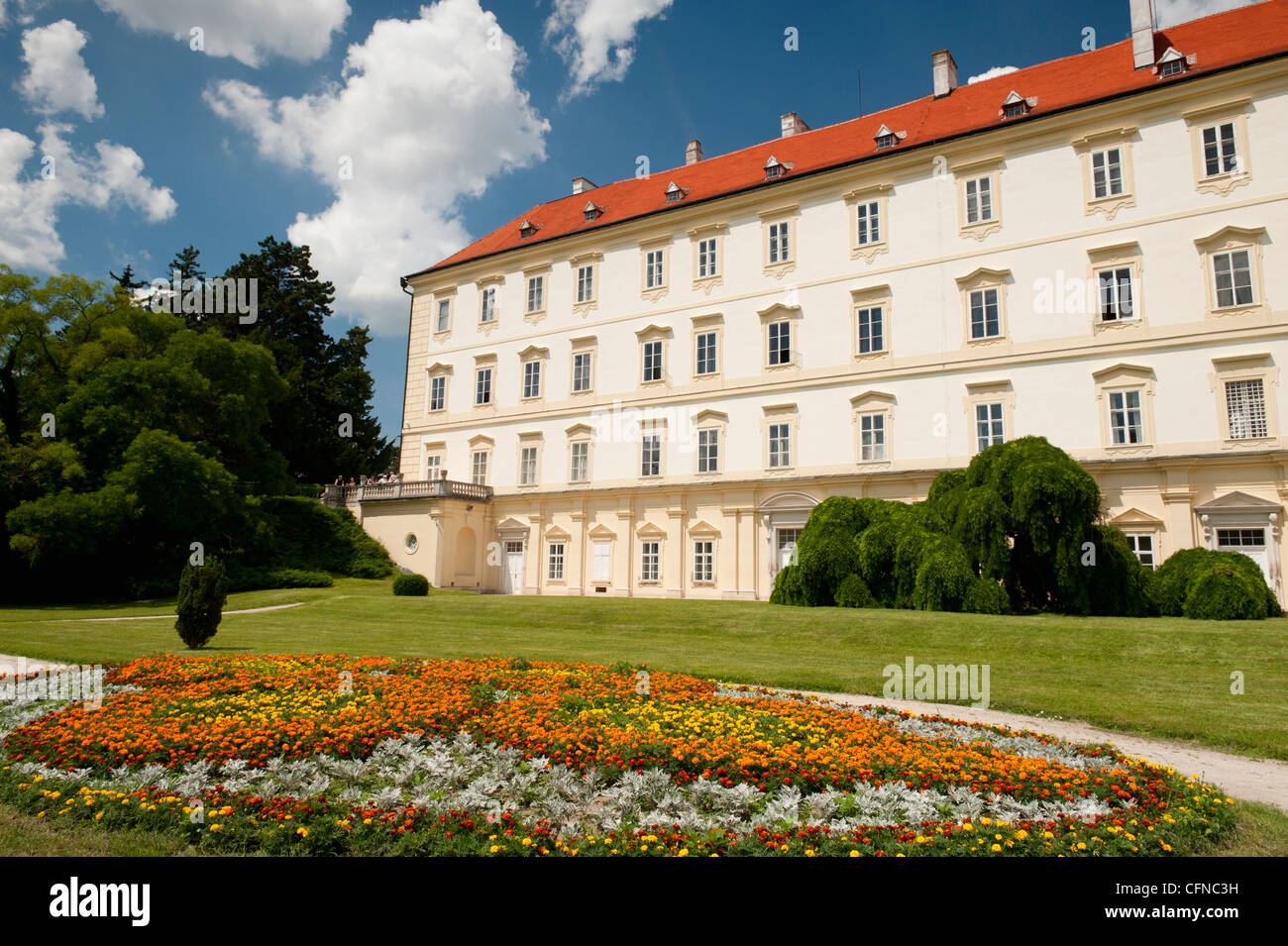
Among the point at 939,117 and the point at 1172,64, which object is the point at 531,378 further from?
the point at 1172,64

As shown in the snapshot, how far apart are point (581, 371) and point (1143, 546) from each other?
24125 millimetres

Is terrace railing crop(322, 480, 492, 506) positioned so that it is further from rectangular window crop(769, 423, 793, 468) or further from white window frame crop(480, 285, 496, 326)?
rectangular window crop(769, 423, 793, 468)

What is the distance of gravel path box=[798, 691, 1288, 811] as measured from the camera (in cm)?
744

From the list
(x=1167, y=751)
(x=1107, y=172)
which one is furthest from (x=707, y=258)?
(x=1167, y=751)

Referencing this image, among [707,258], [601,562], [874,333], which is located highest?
[707,258]

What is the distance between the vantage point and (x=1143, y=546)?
2583 centimetres

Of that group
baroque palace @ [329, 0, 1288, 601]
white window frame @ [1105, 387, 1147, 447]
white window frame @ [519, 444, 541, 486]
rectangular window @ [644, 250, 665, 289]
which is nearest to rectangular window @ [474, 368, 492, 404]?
baroque palace @ [329, 0, 1288, 601]

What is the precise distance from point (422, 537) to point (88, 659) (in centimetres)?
2580

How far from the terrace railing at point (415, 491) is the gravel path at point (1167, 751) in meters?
29.9

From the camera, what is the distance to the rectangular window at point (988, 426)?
28.7 m

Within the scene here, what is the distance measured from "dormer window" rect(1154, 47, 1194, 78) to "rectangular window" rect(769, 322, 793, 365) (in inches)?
592

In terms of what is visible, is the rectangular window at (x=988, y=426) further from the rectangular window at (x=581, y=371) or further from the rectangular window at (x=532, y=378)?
the rectangular window at (x=532, y=378)

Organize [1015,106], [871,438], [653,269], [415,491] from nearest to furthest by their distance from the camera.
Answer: [1015,106]
[871,438]
[653,269]
[415,491]

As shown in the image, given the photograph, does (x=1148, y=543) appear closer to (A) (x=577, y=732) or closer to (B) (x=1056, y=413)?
(B) (x=1056, y=413)
